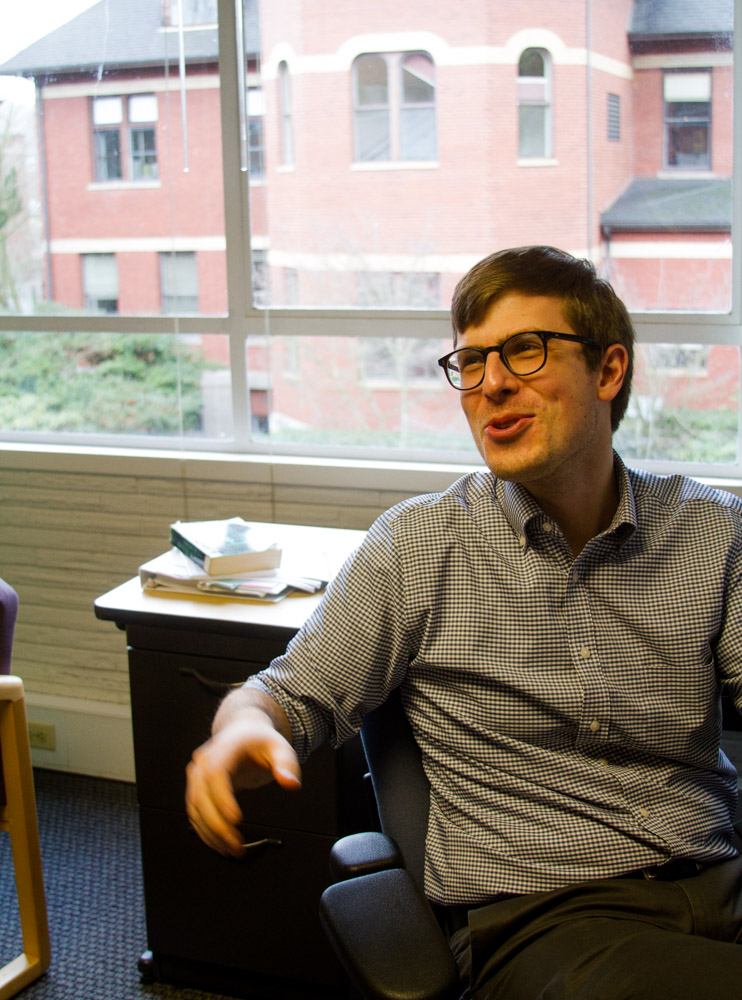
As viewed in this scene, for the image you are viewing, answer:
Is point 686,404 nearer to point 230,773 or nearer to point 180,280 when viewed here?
point 180,280

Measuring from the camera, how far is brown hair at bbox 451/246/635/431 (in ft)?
4.34

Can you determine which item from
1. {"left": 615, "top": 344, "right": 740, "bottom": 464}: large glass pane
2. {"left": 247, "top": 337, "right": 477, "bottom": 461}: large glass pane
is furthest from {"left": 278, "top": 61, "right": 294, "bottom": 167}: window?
{"left": 615, "top": 344, "right": 740, "bottom": 464}: large glass pane

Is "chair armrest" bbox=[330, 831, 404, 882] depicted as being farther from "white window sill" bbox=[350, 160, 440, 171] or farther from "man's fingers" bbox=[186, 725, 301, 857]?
"white window sill" bbox=[350, 160, 440, 171]

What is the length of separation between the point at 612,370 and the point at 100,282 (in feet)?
6.19

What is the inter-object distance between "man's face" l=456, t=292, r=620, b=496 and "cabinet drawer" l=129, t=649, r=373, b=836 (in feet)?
2.30

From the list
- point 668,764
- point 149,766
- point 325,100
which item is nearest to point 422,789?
point 668,764

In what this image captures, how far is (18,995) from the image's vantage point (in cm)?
201

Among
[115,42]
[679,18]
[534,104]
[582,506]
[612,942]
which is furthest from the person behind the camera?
[115,42]

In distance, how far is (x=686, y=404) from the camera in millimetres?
2387

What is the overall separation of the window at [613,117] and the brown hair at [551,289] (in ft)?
3.59

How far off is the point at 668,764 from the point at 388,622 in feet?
1.37

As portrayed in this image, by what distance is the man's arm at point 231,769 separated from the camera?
97cm

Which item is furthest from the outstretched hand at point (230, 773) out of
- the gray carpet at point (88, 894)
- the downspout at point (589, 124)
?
the downspout at point (589, 124)

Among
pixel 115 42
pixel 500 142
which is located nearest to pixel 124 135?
pixel 115 42
